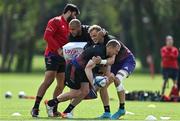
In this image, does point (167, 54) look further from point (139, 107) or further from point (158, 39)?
point (158, 39)

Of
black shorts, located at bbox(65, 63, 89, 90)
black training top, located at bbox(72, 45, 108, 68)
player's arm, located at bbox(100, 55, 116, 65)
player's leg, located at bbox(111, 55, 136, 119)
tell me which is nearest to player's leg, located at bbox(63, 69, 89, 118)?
black shorts, located at bbox(65, 63, 89, 90)

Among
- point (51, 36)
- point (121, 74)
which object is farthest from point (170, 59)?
point (51, 36)

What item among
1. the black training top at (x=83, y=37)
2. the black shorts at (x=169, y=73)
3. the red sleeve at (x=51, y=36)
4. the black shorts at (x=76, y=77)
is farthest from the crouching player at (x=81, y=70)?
→ the black shorts at (x=169, y=73)

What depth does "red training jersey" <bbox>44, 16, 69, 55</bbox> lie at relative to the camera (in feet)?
51.6

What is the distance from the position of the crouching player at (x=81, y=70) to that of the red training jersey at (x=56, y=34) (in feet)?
2.27

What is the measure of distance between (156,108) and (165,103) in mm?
2418

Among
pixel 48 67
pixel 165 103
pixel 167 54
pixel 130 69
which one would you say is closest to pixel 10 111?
pixel 48 67

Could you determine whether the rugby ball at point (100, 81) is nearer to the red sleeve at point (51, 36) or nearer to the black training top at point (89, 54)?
the black training top at point (89, 54)

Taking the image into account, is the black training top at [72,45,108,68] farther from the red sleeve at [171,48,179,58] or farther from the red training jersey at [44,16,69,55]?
the red sleeve at [171,48,179,58]

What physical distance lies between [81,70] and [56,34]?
124 cm

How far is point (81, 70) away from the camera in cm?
1508

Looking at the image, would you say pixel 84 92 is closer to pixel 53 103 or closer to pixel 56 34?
pixel 53 103

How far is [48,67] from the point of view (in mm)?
15828

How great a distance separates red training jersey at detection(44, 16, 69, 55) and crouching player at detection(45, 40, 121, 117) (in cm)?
69
